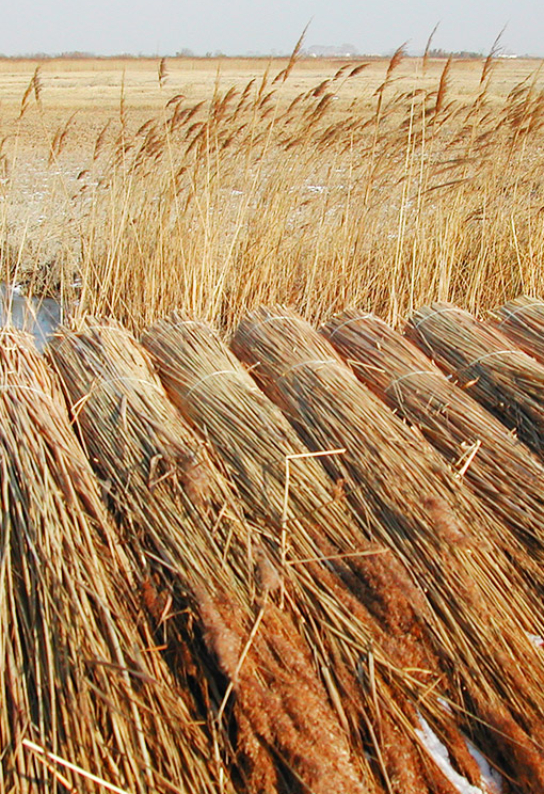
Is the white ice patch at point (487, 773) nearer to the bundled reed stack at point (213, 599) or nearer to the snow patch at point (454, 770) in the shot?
the snow patch at point (454, 770)

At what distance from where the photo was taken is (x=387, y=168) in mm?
3193

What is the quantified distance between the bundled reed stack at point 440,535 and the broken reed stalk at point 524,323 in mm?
881

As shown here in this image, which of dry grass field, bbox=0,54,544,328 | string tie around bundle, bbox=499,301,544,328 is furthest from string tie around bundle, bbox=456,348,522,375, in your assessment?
dry grass field, bbox=0,54,544,328

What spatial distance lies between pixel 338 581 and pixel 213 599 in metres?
0.32

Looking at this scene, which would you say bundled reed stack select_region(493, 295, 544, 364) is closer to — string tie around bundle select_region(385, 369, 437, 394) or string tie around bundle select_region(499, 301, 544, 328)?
string tie around bundle select_region(499, 301, 544, 328)

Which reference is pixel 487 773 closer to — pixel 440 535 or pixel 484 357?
pixel 440 535

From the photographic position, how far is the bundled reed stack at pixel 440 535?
4.49 ft

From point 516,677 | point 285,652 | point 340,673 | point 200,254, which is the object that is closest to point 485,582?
point 516,677

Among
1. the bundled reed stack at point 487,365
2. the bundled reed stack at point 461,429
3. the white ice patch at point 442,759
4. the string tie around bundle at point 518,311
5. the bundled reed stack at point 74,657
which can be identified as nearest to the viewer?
the bundled reed stack at point 74,657

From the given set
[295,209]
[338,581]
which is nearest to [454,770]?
[338,581]

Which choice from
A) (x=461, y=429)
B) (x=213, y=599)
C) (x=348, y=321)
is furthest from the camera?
(x=348, y=321)

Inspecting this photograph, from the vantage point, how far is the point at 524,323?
9.33 feet

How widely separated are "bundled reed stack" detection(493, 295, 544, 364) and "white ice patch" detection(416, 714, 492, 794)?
5.48 ft

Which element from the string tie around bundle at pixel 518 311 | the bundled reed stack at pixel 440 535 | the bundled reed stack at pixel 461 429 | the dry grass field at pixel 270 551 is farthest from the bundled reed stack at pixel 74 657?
the string tie around bundle at pixel 518 311
